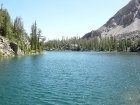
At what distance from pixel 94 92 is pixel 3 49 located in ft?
260

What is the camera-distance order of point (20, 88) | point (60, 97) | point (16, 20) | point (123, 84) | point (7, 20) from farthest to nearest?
point (16, 20) < point (7, 20) < point (123, 84) < point (20, 88) < point (60, 97)

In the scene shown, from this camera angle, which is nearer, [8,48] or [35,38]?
[8,48]

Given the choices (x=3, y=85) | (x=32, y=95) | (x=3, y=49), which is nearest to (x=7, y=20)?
(x=3, y=49)

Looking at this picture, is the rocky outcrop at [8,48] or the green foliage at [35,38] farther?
the green foliage at [35,38]

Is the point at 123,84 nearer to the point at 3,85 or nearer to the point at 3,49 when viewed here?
the point at 3,85

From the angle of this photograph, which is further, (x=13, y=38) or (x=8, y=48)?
(x=13, y=38)

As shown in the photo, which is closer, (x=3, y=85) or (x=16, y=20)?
(x=3, y=85)

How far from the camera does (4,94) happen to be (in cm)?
2712

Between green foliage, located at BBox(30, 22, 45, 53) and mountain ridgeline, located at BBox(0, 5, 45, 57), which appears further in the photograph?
green foliage, located at BBox(30, 22, 45, 53)

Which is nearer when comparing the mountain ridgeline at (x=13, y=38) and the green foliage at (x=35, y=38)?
the mountain ridgeline at (x=13, y=38)

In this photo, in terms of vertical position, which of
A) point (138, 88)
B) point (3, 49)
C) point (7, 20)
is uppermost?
point (7, 20)

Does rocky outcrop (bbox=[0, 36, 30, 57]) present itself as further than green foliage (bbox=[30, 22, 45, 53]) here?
No

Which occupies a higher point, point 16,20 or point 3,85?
point 16,20

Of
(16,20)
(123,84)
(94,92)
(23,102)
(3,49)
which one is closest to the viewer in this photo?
(23,102)
